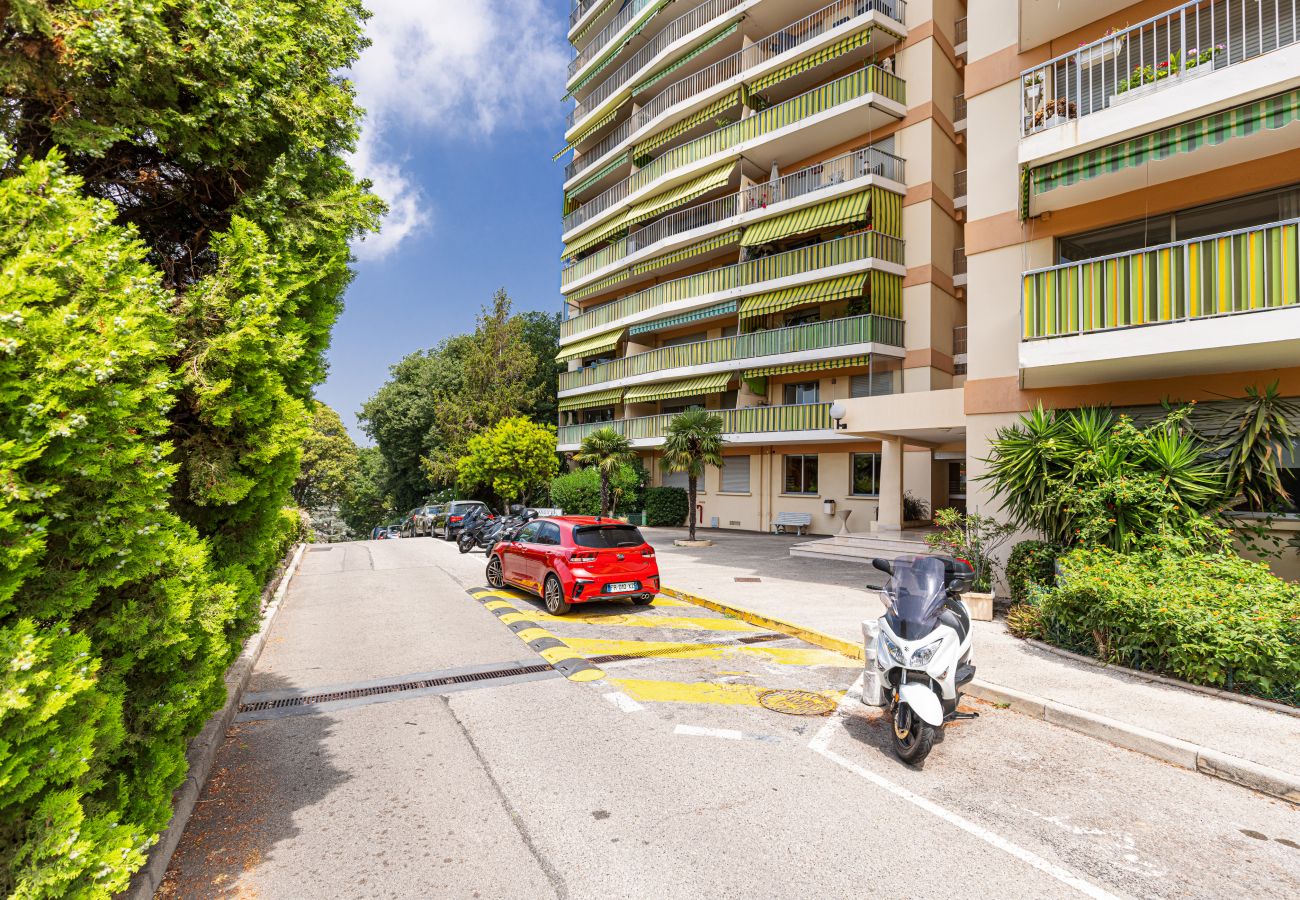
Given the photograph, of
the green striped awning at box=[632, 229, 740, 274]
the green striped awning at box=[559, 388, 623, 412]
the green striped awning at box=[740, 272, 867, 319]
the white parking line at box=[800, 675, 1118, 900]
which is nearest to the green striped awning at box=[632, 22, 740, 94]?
the green striped awning at box=[632, 229, 740, 274]

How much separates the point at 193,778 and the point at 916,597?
5492 millimetres

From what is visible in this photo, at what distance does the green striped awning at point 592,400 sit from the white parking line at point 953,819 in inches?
1036

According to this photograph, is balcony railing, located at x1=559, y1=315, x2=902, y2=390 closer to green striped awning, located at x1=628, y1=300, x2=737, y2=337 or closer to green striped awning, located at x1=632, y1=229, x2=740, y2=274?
green striped awning, located at x1=628, y1=300, x2=737, y2=337

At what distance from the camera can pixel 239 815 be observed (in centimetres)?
420

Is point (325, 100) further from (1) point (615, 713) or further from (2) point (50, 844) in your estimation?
(1) point (615, 713)

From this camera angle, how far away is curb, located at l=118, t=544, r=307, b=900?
10.6ft

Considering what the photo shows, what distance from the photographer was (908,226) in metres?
20.8

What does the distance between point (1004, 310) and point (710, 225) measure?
15.9 m

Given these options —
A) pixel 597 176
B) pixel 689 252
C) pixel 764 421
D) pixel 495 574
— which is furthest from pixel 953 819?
pixel 597 176

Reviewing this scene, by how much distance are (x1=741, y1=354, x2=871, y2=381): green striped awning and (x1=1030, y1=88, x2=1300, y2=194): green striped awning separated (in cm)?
1053

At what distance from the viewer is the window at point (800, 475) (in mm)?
23984

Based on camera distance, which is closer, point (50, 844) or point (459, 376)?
point (50, 844)

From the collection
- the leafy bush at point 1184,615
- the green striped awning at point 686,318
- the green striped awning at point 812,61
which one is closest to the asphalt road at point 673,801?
the leafy bush at point 1184,615

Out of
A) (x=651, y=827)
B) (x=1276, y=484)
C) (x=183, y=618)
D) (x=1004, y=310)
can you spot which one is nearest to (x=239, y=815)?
(x=183, y=618)
